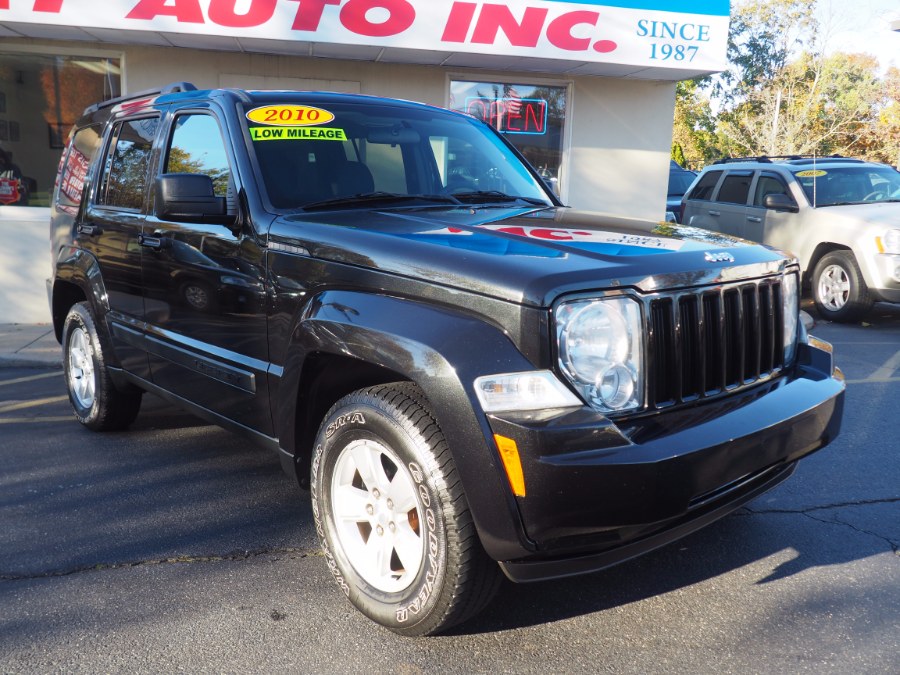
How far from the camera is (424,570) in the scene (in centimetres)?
271

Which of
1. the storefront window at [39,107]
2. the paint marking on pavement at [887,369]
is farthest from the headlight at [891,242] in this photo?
the storefront window at [39,107]

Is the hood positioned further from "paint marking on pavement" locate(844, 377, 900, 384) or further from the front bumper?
"paint marking on pavement" locate(844, 377, 900, 384)

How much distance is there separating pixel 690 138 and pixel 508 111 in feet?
97.5

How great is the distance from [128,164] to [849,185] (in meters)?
8.70

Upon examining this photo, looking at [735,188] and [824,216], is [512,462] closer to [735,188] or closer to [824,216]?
[824,216]

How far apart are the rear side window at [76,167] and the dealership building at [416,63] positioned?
3.11 m

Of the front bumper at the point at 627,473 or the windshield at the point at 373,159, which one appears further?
the windshield at the point at 373,159

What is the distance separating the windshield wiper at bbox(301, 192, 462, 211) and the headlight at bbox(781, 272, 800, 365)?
1463 mm

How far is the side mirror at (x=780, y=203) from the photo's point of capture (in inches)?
390

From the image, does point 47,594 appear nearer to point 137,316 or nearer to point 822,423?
point 137,316

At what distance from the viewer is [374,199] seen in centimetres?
370

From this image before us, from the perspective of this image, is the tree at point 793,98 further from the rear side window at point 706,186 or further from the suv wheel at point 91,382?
the suv wheel at point 91,382

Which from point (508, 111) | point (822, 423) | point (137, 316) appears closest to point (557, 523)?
point (822, 423)

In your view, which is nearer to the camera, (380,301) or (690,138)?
(380,301)
